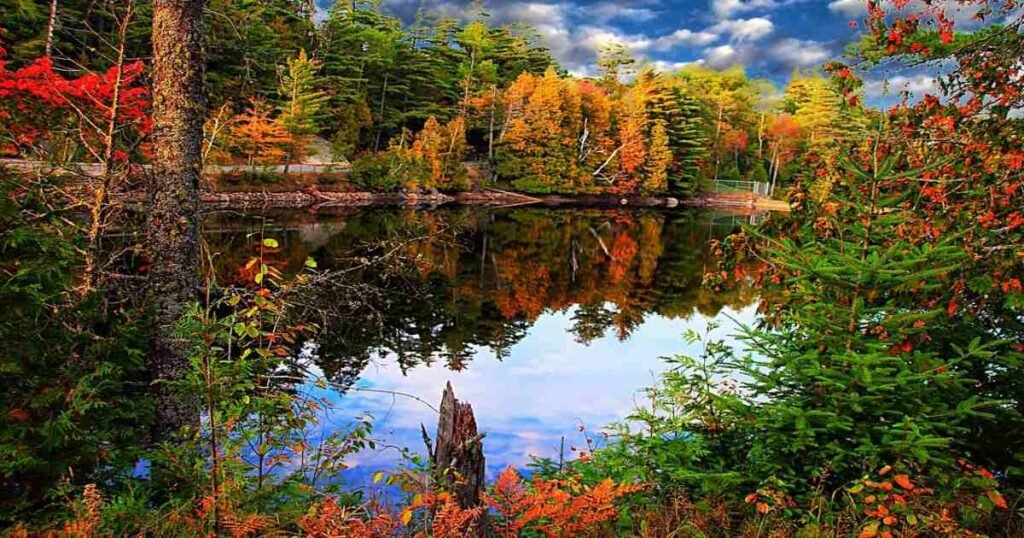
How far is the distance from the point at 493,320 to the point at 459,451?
10361 millimetres

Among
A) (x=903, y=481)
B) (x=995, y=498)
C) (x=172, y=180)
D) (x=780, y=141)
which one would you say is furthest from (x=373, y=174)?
(x=780, y=141)

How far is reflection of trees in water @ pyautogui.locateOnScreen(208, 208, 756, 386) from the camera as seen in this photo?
873cm

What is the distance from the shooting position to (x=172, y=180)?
483 centimetres

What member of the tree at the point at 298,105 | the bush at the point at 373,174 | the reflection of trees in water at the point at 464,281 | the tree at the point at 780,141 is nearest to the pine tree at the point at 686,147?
the tree at the point at 780,141

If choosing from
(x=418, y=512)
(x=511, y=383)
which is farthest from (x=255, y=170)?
(x=418, y=512)

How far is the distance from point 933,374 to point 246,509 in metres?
3.64

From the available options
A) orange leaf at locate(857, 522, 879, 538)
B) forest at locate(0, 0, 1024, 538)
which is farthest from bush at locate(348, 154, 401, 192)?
orange leaf at locate(857, 522, 879, 538)

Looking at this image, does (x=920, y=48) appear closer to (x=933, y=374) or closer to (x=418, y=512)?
(x=933, y=374)

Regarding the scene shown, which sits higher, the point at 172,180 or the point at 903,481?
the point at 172,180

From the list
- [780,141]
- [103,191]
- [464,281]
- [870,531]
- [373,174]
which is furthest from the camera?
[780,141]

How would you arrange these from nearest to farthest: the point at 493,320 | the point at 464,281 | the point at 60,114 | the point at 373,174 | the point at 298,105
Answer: the point at 60,114 → the point at 493,320 → the point at 464,281 → the point at 298,105 → the point at 373,174

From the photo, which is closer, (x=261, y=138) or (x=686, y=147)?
(x=261, y=138)

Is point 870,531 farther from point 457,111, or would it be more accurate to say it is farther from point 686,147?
point 686,147

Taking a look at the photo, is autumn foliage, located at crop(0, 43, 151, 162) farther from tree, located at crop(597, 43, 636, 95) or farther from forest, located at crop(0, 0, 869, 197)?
tree, located at crop(597, 43, 636, 95)
